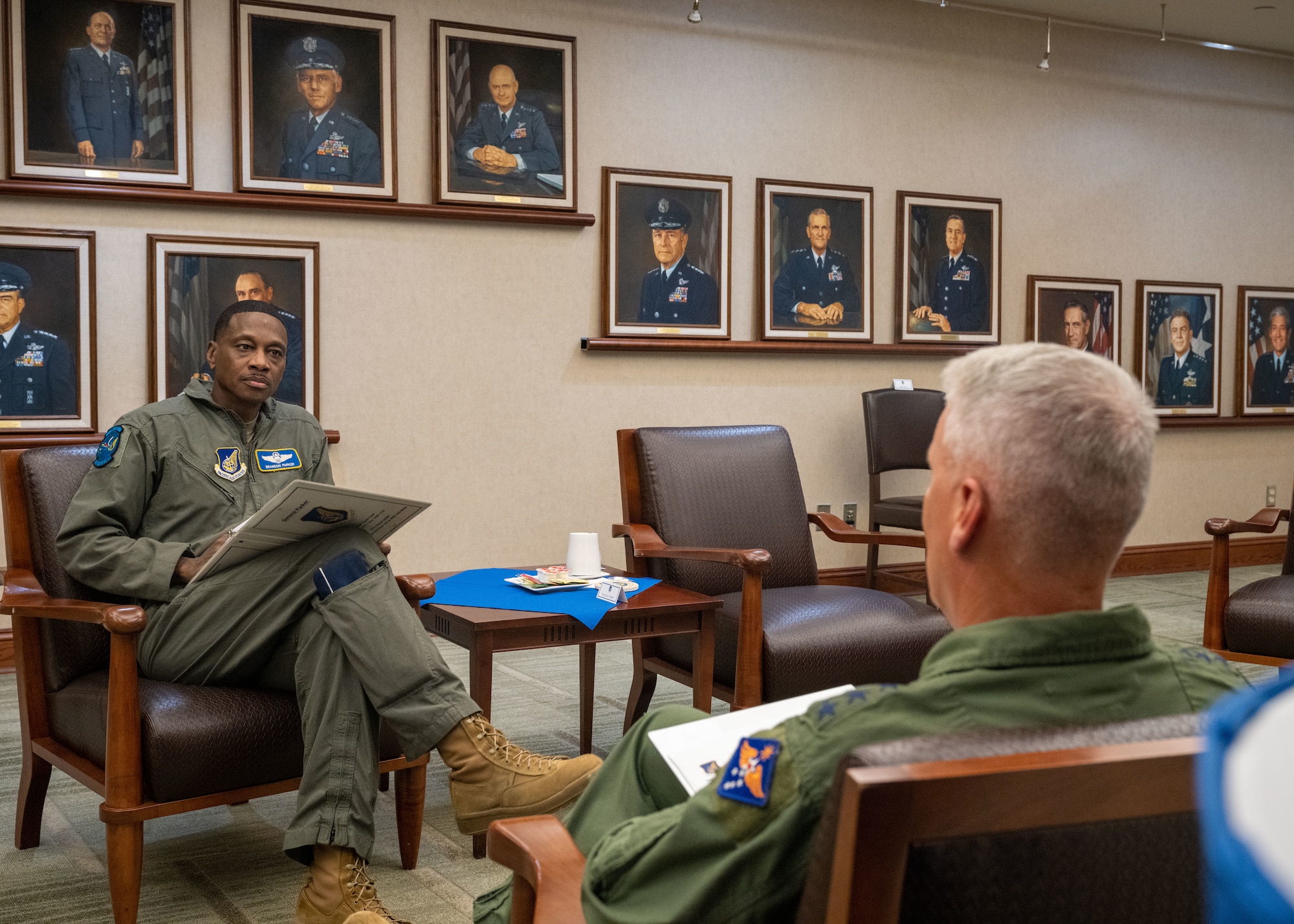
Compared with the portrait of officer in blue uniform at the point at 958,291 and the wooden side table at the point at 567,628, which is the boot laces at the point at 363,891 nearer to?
the wooden side table at the point at 567,628

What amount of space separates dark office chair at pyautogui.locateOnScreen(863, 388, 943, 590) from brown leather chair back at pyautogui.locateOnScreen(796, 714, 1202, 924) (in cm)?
564

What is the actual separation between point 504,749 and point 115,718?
85 centimetres

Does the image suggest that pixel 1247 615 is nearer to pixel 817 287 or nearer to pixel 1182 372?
pixel 817 287

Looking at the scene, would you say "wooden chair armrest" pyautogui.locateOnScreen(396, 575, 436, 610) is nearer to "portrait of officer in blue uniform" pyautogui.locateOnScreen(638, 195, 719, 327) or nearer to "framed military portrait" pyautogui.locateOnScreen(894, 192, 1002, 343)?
"portrait of officer in blue uniform" pyautogui.locateOnScreen(638, 195, 719, 327)

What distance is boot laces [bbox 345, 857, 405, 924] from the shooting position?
2451mm

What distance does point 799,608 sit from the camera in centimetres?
365

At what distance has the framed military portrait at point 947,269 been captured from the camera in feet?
23.1

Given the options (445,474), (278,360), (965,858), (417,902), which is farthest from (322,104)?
(965,858)

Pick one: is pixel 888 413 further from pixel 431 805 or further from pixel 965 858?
pixel 965 858

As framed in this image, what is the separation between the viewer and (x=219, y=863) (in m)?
2.99

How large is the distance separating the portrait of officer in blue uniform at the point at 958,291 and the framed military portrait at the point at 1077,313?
40 cm

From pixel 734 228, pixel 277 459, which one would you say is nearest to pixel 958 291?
pixel 734 228

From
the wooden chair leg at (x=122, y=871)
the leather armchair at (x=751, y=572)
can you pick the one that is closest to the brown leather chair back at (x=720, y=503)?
the leather armchair at (x=751, y=572)

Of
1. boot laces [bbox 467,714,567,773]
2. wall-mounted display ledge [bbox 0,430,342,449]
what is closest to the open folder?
boot laces [bbox 467,714,567,773]
